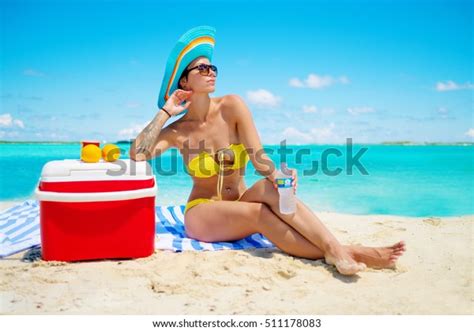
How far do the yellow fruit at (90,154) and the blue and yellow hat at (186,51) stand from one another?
958 mm

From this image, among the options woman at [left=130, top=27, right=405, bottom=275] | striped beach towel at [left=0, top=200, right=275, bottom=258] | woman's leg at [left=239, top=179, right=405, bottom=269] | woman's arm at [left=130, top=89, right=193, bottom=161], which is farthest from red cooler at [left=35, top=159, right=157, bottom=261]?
woman's leg at [left=239, top=179, right=405, bottom=269]

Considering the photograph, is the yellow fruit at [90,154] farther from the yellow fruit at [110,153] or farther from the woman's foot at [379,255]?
the woman's foot at [379,255]

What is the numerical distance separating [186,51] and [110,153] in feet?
3.69

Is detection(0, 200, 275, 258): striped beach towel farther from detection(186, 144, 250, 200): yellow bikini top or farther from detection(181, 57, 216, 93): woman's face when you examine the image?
detection(181, 57, 216, 93): woman's face

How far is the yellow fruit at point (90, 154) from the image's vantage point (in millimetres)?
3062

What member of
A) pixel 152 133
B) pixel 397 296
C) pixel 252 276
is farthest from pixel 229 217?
pixel 397 296

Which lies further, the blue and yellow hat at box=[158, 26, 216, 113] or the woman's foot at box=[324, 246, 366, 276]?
the blue and yellow hat at box=[158, 26, 216, 113]

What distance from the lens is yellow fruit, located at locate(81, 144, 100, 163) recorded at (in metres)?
3.06

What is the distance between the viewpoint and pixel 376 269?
300 centimetres

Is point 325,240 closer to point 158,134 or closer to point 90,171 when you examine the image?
point 158,134

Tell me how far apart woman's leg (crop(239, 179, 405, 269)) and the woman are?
2 cm

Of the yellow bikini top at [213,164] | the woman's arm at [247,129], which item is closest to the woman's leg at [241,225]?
the yellow bikini top at [213,164]

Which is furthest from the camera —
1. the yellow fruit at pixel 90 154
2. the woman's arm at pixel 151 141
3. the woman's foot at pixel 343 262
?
the woman's arm at pixel 151 141
